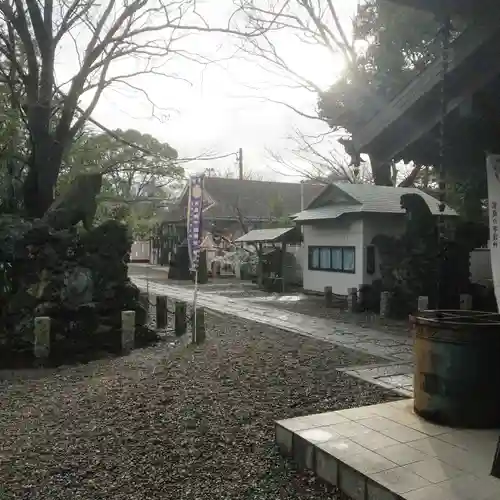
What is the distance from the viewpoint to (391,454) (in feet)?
11.8

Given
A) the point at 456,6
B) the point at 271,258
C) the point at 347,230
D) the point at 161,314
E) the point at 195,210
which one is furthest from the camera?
the point at 271,258

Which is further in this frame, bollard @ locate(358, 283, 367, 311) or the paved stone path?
bollard @ locate(358, 283, 367, 311)

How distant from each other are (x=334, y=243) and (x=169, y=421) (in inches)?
494

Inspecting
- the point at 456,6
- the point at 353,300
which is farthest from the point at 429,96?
the point at 353,300

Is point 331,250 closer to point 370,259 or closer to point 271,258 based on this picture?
point 370,259

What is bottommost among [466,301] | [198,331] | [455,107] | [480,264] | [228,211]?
[198,331]

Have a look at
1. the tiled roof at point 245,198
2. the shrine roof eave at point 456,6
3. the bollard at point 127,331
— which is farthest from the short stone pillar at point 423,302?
the tiled roof at point 245,198

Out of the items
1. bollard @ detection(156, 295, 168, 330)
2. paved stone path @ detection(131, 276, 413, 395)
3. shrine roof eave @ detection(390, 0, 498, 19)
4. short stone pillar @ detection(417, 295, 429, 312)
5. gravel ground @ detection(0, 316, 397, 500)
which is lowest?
gravel ground @ detection(0, 316, 397, 500)

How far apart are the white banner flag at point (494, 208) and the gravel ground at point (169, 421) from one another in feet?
6.63

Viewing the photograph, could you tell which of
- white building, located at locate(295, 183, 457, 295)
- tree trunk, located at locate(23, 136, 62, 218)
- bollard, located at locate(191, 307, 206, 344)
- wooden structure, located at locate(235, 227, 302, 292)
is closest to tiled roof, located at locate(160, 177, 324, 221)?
wooden structure, located at locate(235, 227, 302, 292)

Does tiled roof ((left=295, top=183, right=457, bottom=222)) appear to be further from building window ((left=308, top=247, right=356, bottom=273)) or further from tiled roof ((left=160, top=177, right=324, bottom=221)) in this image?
tiled roof ((left=160, top=177, right=324, bottom=221))

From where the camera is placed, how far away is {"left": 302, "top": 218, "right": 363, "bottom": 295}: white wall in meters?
15.5

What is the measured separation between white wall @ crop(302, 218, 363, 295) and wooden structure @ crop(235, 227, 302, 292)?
1.20 meters

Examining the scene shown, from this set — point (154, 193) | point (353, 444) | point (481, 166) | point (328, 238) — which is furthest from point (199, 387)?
point (154, 193)
